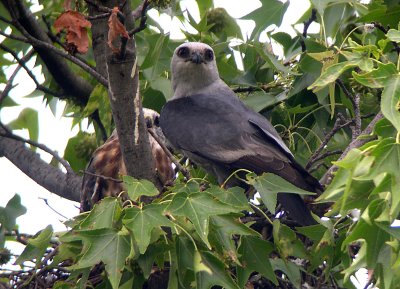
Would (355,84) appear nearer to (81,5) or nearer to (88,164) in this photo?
(81,5)

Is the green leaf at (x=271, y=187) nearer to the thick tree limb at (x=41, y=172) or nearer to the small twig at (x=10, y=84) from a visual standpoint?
the thick tree limb at (x=41, y=172)

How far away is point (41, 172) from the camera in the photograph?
670 cm

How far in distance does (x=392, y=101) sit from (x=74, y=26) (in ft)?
5.86

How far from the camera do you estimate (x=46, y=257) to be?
207 inches

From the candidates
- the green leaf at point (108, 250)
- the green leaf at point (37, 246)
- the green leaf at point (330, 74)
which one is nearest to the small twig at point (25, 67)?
the green leaf at point (37, 246)

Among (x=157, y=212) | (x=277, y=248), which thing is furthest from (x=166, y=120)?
(x=157, y=212)

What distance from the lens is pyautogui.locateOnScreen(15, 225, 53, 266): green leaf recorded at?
4930mm

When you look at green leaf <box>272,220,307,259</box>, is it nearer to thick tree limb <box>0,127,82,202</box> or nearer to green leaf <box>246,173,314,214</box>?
green leaf <box>246,173,314,214</box>

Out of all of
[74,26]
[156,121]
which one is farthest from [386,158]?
[156,121]

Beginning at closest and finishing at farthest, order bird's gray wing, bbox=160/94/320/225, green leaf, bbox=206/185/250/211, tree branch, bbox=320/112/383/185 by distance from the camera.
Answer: green leaf, bbox=206/185/250/211 < tree branch, bbox=320/112/383/185 < bird's gray wing, bbox=160/94/320/225

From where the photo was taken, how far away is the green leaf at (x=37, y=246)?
4.93 metres

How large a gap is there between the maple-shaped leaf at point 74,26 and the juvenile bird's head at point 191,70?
2.17m

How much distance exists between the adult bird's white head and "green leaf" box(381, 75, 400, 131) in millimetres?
3084

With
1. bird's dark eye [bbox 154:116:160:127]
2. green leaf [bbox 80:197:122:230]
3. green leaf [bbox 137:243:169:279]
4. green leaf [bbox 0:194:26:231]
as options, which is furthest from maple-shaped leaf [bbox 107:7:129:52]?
bird's dark eye [bbox 154:116:160:127]
